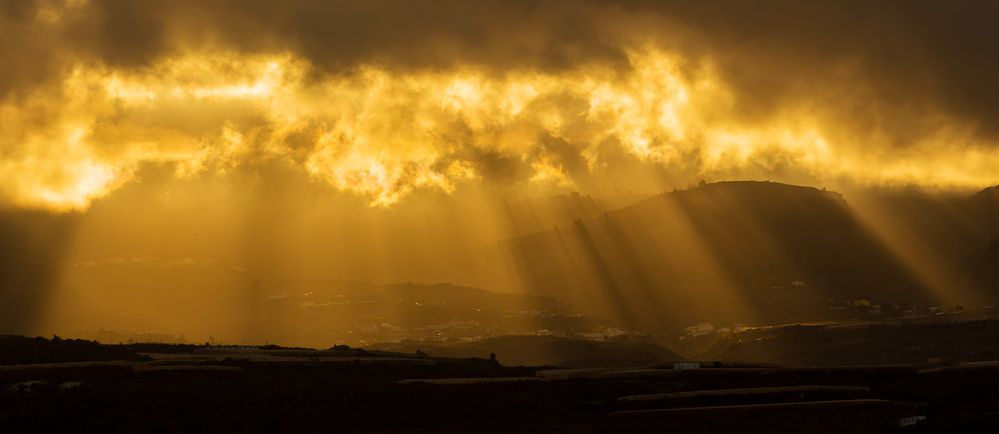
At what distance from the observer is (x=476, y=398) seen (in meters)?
86.4

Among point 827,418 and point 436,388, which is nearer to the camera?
point 827,418

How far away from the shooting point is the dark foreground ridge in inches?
2985

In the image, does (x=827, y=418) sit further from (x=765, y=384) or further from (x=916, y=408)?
(x=765, y=384)

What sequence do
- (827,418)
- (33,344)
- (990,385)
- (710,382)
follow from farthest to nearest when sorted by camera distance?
(33,344), (710,382), (990,385), (827,418)

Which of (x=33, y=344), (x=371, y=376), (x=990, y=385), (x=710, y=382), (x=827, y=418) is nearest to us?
(x=827, y=418)

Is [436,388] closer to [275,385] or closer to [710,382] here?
[275,385]

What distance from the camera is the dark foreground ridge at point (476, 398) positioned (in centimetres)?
7581

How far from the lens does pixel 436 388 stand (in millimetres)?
89500

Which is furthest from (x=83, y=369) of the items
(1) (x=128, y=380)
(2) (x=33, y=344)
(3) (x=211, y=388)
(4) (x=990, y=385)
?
(4) (x=990, y=385)

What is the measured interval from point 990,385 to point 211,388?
56.6m

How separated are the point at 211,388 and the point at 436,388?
1644 cm

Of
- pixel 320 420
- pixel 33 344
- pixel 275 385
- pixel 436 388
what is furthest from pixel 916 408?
pixel 33 344

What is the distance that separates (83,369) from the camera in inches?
3688

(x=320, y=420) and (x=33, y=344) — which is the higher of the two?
(x=33, y=344)
